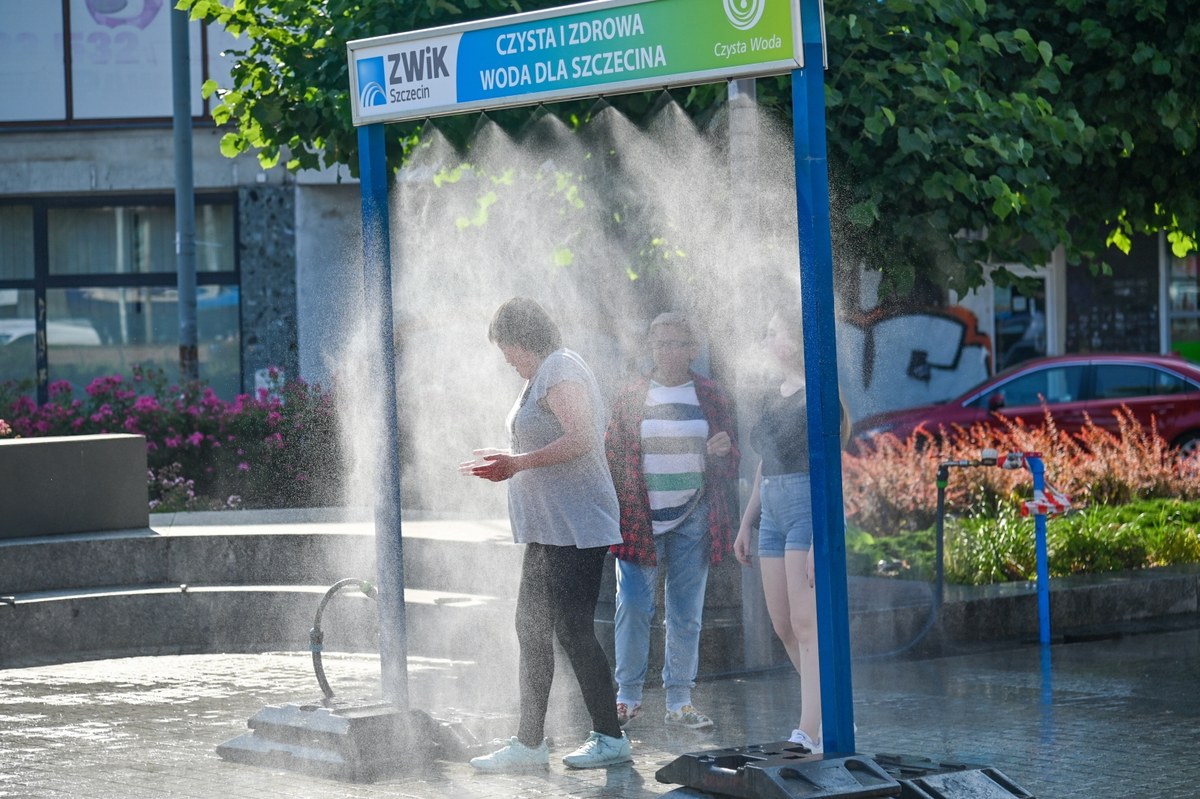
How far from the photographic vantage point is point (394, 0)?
32.3 ft

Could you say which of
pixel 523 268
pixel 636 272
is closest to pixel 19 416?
pixel 523 268

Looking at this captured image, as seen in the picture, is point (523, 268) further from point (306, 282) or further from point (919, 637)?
point (306, 282)

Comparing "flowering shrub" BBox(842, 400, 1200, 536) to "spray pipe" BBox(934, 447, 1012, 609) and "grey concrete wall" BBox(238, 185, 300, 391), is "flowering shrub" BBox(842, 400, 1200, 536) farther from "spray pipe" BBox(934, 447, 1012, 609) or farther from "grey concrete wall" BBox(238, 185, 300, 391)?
"grey concrete wall" BBox(238, 185, 300, 391)

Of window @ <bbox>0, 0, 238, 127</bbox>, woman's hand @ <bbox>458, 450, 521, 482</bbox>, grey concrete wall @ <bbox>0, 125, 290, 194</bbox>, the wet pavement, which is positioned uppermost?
window @ <bbox>0, 0, 238, 127</bbox>

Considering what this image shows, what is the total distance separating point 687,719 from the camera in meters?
7.28

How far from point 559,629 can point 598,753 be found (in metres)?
0.49

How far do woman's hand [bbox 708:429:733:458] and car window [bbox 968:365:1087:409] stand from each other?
11.2 metres

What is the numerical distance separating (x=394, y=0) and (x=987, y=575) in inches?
191

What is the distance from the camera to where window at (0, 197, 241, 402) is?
21.2 m

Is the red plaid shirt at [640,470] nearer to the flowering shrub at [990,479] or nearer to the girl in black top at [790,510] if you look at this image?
the girl in black top at [790,510]

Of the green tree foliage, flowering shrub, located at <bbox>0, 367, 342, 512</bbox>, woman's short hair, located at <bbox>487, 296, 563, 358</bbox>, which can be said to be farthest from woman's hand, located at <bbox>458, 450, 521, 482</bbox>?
flowering shrub, located at <bbox>0, 367, 342, 512</bbox>

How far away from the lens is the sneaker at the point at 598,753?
21.2 feet

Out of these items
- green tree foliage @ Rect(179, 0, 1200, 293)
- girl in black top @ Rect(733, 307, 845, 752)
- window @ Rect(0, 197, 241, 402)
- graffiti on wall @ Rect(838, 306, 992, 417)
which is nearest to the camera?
girl in black top @ Rect(733, 307, 845, 752)

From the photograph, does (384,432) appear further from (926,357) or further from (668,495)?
(926,357)
